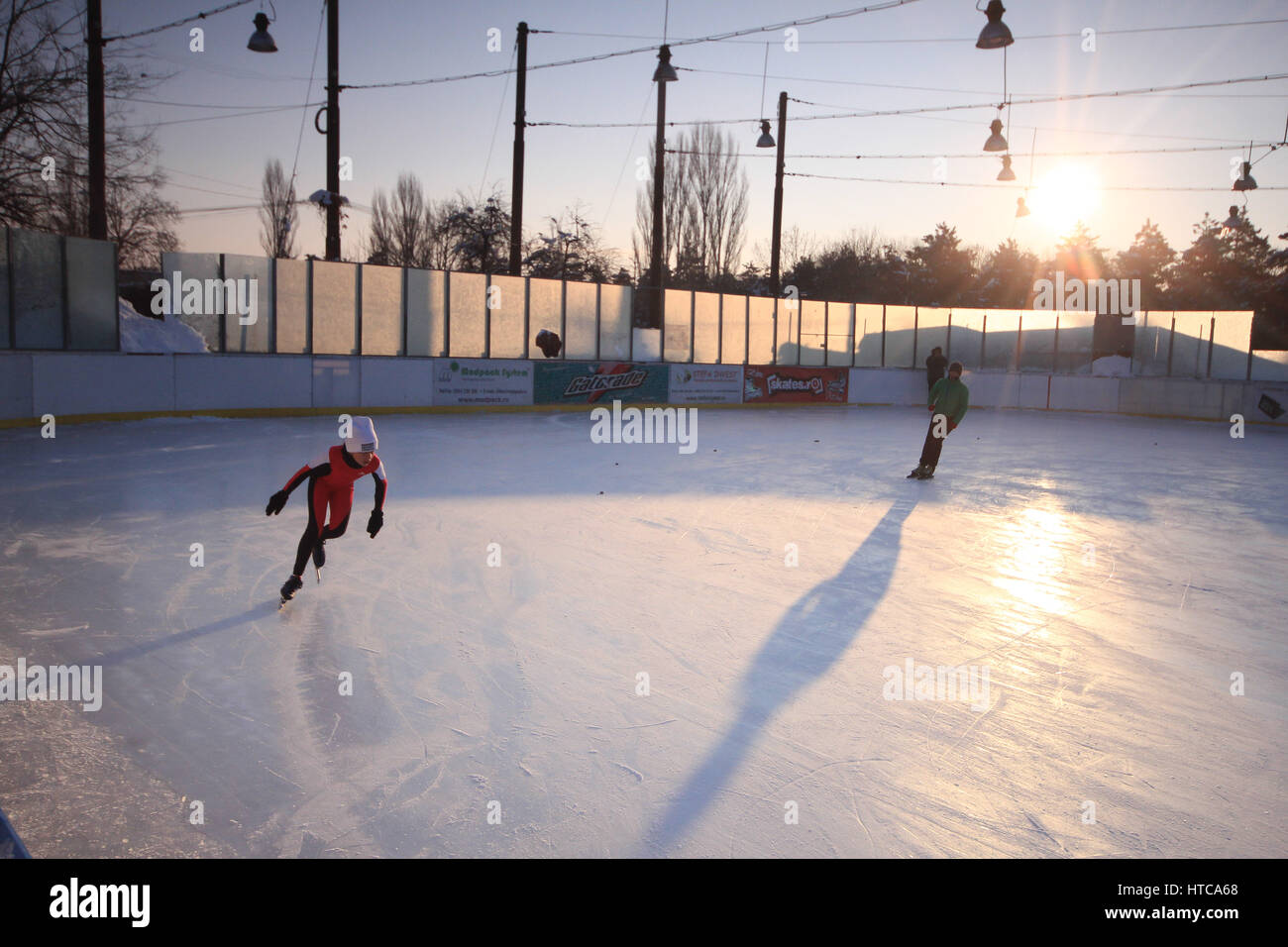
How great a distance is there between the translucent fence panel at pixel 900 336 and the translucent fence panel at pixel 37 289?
23.1 meters

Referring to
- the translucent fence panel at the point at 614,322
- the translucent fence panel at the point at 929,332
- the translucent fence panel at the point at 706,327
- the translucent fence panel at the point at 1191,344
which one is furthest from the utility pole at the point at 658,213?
the translucent fence panel at the point at 1191,344

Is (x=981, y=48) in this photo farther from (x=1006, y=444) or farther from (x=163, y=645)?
(x=163, y=645)

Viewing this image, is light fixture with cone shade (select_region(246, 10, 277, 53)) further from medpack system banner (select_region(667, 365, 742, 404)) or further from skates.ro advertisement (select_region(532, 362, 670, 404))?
medpack system banner (select_region(667, 365, 742, 404))

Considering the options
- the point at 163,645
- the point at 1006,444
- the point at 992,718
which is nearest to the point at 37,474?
the point at 163,645

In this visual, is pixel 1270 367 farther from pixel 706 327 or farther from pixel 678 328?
pixel 678 328

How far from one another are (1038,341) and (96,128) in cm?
2695

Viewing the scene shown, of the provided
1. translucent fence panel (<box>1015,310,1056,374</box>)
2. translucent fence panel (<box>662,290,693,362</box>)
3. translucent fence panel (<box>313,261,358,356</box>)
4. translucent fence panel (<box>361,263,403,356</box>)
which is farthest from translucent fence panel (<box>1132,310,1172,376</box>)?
translucent fence panel (<box>313,261,358,356</box>)

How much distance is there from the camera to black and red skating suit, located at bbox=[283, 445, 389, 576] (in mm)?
5613

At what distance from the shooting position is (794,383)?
26203mm

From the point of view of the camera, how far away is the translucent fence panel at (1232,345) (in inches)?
942

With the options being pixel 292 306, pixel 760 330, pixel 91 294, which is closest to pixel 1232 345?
pixel 760 330

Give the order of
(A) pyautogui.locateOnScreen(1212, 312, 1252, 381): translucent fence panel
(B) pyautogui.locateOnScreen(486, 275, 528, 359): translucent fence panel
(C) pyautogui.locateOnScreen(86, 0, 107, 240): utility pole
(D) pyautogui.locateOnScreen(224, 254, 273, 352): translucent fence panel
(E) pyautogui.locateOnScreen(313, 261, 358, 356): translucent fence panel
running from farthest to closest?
(A) pyautogui.locateOnScreen(1212, 312, 1252, 381): translucent fence panel, (B) pyautogui.locateOnScreen(486, 275, 528, 359): translucent fence panel, (E) pyautogui.locateOnScreen(313, 261, 358, 356): translucent fence panel, (D) pyautogui.locateOnScreen(224, 254, 273, 352): translucent fence panel, (C) pyautogui.locateOnScreen(86, 0, 107, 240): utility pole

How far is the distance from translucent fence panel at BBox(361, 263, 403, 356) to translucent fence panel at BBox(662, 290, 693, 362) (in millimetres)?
7981
